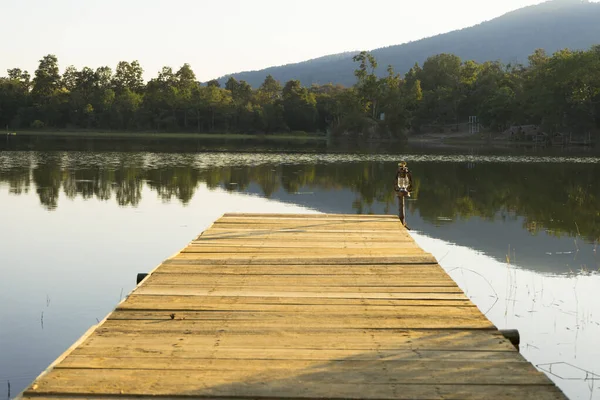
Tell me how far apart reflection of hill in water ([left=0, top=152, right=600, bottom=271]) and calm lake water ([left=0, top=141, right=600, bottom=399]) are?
0.09 meters

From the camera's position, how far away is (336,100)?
118 meters

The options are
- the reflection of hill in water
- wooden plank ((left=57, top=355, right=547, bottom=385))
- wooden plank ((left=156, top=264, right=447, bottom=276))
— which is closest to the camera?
wooden plank ((left=57, top=355, right=547, bottom=385))

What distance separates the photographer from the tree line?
280 feet

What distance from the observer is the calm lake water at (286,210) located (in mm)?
8750

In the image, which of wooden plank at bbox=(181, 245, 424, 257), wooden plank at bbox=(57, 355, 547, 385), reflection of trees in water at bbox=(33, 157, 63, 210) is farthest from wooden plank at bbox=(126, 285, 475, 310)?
reflection of trees in water at bbox=(33, 157, 63, 210)

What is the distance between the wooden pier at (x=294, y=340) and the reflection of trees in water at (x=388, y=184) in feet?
39.2

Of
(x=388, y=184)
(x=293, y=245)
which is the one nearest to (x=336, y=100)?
(x=388, y=184)

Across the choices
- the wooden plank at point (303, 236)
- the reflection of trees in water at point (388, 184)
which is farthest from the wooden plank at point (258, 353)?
the reflection of trees in water at point (388, 184)

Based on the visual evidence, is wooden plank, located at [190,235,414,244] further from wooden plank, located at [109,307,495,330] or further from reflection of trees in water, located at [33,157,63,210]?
reflection of trees in water, located at [33,157,63,210]

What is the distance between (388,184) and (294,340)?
26.0m

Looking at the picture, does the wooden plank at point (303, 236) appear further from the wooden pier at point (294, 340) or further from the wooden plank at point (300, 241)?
the wooden pier at point (294, 340)

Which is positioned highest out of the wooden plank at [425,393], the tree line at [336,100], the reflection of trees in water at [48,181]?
the tree line at [336,100]

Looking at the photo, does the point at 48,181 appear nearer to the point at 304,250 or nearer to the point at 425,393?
the point at 304,250

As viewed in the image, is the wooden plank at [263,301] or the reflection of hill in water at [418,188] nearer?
the wooden plank at [263,301]
